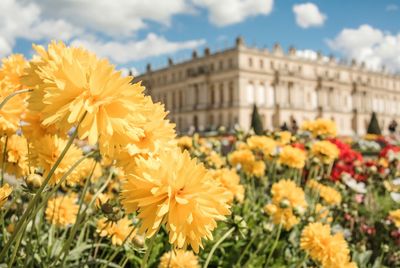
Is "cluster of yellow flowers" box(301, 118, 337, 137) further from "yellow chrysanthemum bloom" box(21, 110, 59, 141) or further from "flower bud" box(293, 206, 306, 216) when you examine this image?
"yellow chrysanthemum bloom" box(21, 110, 59, 141)

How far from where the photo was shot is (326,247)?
4.94 feet

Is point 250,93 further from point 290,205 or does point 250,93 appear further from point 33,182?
point 33,182

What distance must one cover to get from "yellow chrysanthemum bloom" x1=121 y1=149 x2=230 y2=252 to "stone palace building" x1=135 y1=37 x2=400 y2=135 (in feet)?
109

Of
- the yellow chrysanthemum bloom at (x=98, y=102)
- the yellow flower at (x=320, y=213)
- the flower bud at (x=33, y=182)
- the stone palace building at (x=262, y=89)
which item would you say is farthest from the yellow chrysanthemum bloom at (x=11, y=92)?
the stone palace building at (x=262, y=89)

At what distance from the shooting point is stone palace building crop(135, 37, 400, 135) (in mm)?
37312

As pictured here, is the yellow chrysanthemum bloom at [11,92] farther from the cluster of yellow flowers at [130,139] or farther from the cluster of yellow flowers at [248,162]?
the cluster of yellow flowers at [248,162]

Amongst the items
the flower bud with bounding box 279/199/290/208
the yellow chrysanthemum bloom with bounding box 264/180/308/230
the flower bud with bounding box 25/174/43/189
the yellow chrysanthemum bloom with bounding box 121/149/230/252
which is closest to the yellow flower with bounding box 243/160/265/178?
the yellow chrysanthemum bloom with bounding box 264/180/308/230

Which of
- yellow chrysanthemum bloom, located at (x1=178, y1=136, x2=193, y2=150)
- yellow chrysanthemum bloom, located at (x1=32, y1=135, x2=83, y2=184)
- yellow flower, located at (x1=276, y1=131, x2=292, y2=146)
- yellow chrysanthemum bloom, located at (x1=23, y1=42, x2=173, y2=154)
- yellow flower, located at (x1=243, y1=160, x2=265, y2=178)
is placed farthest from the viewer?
yellow flower, located at (x1=276, y1=131, x2=292, y2=146)

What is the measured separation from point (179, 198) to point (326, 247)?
917 millimetres

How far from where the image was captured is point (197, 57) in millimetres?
40844

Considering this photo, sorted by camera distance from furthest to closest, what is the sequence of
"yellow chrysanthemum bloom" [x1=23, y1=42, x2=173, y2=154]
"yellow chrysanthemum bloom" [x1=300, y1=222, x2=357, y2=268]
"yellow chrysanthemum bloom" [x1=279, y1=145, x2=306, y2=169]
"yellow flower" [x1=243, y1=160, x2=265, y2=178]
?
"yellow flower" [x1=243, y1=160, x2=265, y2=178]
"yellow chrysanthemum bloom" [x1=279, y1=145, x2=306, y2=169]
"yellow chrysanthemum bloom" [x1=300, y1=222, x2=357, y2=268]
"yellow chrysanthemum bloom" [x1=23, y1=42, x2=173, y2=154]

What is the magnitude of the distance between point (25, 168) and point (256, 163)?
1.53m

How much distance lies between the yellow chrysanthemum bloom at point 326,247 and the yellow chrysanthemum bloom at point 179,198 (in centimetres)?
83

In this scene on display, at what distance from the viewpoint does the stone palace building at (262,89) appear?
37.3 m
